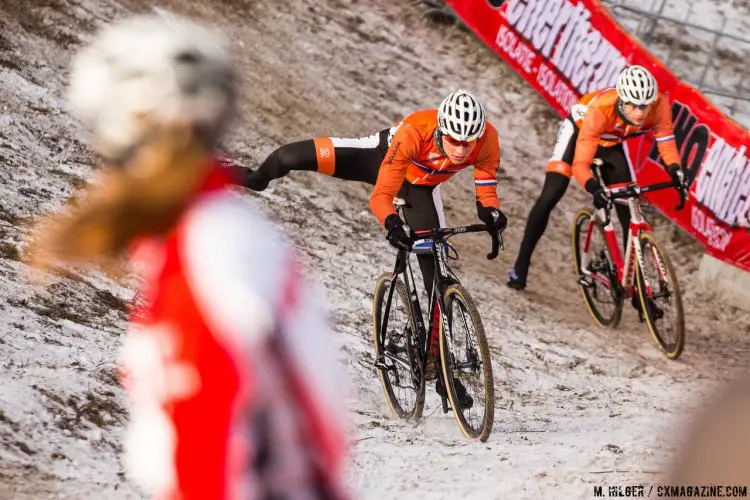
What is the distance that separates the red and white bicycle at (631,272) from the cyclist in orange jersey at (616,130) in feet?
0.44

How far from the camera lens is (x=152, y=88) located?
183 cm

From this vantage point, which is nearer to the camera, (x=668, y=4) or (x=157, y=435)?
(x=157, y=435)

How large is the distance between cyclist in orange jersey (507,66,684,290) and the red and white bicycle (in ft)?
0.44

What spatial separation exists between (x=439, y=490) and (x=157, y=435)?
3694 mm

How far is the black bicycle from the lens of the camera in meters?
5.96

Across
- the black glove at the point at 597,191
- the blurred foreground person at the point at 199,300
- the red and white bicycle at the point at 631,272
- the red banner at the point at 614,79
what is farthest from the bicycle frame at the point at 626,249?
the blurred foreground person at the point at 199,300

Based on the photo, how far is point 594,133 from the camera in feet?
27.9

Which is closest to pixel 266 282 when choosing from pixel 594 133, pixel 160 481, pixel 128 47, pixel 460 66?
pixel 160 481

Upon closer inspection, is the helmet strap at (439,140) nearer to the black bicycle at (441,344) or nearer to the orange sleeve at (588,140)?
the black bicycle at (441,344)

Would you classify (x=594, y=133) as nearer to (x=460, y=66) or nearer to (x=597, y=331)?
(x=597, y=331)

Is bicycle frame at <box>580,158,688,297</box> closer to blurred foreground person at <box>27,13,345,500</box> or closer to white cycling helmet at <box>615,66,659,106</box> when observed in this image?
white cycling helmet at <box>615,66,659,106</box>

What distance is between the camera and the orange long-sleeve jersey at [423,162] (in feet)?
21.1

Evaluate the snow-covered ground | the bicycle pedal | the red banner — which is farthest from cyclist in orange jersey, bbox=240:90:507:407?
the red banner

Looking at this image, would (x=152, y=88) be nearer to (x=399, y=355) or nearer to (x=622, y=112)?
(x=399, y=355)
